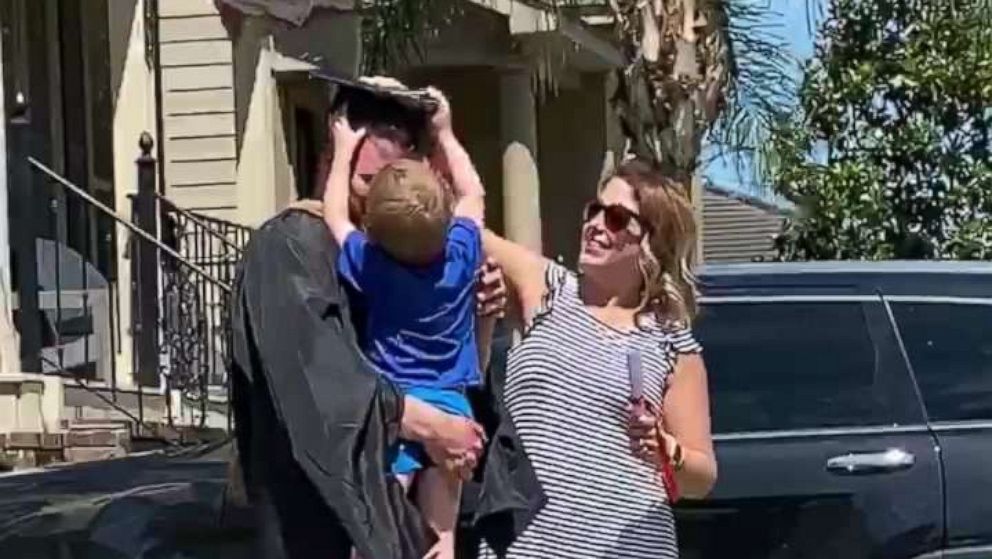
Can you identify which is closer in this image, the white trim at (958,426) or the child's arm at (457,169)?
the child's arm at (457,169)

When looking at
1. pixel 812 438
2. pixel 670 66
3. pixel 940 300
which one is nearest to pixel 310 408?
pixel 812 438

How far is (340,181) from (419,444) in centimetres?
54

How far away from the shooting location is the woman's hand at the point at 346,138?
167 inches

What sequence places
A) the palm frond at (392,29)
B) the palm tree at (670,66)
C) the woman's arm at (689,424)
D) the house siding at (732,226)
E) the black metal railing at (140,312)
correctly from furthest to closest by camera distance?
1. the house siding at (732,226)
2. the palm frond at (392,29)
3. the black metal railing at (140,312)
4. the palm tree at (670,66)
5. the woman's arm at (689,424)

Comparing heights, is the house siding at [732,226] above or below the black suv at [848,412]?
below

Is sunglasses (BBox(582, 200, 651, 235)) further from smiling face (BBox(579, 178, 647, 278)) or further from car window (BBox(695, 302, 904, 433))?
car window (BBox(695, 302, 904, 433))

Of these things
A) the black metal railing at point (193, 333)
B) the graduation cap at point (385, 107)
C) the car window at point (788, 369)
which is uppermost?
the graduation cap at point (385, 107)

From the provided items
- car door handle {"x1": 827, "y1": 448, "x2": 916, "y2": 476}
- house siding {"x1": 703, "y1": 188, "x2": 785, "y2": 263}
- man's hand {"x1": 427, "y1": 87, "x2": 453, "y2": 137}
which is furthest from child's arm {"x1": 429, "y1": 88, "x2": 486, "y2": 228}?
house siding {"x1": 703, "y1": 188, "x2": 785, "y2": 263}

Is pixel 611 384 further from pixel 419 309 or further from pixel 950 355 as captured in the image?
pixel 950 355

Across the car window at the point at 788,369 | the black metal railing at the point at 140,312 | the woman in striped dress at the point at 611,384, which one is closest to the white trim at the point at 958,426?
the car window at the point at 788,369

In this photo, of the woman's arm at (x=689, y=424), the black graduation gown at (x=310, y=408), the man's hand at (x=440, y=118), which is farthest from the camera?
the woman's arm at (x=689, y=424)

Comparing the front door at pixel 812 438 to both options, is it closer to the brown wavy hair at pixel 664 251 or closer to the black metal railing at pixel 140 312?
the brown wavy hair at pixel 664 251

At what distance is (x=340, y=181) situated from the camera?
424 cm

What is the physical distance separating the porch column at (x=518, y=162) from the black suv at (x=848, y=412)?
495 inches
